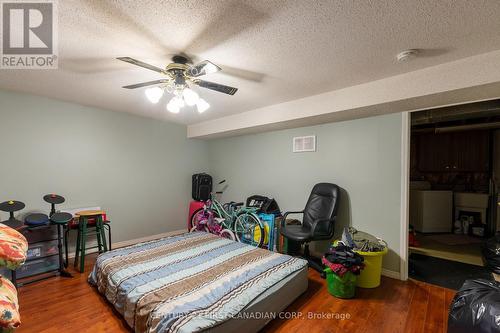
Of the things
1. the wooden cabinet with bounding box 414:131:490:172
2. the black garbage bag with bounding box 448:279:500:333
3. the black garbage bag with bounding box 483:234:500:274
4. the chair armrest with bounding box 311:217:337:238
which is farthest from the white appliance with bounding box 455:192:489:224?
the black garbage bag with bounding box 448:279:500:333

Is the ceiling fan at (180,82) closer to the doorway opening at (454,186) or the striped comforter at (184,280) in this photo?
the striped comforter at (184,280)

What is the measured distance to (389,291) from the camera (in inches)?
98.6

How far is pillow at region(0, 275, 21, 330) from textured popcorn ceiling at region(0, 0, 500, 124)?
1548 millimetres

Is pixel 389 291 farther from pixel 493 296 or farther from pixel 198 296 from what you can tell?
Answer: pixel 198 296

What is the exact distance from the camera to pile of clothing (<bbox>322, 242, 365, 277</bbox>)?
89.8 inches

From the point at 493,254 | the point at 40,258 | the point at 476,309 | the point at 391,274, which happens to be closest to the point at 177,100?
the point at 40,258

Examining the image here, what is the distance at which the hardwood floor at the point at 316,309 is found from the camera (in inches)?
74.7

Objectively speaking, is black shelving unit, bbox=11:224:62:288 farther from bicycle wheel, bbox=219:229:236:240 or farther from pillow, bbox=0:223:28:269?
pillow, bbox=0:223:28:269

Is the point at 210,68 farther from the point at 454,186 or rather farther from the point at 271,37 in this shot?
the point at 454,186

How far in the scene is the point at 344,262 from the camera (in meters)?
2.30

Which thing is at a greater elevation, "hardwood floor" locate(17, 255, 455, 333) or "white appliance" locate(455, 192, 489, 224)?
"white appliance" locate(455, 192, 489, 224)

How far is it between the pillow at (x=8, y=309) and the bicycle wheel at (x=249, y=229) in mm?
2961

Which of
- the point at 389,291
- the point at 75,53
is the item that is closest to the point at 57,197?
the point at 75,53

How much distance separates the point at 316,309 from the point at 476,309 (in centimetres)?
118
